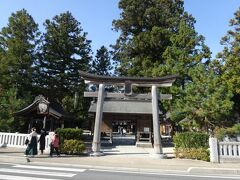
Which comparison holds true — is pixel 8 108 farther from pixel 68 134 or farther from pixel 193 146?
pixel 193 146

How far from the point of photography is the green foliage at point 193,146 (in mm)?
14688

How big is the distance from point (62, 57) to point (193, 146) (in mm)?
28694

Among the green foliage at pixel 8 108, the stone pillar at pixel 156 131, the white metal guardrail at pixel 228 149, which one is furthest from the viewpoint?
the green foliage at pixel 8 108

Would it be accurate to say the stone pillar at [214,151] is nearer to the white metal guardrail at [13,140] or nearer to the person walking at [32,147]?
the person walking at [32,147]

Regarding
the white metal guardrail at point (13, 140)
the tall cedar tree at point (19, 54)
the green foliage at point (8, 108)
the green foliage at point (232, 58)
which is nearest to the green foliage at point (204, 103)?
the green foliage at point (232, 58)

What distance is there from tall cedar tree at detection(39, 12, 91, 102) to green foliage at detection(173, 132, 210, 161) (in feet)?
85.3

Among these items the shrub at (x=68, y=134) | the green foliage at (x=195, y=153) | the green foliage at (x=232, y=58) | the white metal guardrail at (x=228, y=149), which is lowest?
the green foliage at (x=195, y=153)

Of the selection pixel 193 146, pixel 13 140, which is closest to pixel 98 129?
pixel 193 146

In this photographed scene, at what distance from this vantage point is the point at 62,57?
39.2m

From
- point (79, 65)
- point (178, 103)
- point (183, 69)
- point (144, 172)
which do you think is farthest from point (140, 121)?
point (79, 65)

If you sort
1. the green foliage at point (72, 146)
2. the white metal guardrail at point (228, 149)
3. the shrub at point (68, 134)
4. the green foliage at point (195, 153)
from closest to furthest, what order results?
the white metal guardrail at point (228, 149)
the green foliage at point (195, 153)
the green foliage at point (72, 146)
the shrub at point (68, 134)

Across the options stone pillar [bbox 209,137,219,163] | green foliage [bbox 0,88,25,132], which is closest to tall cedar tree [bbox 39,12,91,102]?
green foliage [bbox 0,88,25,132]

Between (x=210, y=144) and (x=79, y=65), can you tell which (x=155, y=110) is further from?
(x=79, y=65)

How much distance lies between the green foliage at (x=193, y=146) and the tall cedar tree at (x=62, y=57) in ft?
85.3
